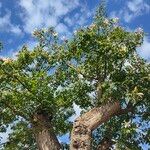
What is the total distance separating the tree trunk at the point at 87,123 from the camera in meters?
25.0

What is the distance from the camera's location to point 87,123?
2580 centimetres

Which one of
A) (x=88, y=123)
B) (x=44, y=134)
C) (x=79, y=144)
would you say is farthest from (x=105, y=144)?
(x=44, y=134)

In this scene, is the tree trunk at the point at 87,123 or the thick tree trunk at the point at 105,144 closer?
the tree trunk at the point at 87,123

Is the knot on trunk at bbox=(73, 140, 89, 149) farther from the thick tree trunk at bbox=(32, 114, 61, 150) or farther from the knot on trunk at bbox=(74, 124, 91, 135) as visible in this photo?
the thick tree trunk at bbox=(32, 114, 61, 150)

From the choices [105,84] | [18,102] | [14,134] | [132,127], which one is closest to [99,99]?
[105,84]

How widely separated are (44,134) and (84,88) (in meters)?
4.40

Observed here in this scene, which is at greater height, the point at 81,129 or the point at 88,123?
the point at 88,123

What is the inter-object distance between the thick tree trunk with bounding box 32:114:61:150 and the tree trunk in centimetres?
147

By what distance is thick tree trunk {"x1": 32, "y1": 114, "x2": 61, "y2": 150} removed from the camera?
26.0 m

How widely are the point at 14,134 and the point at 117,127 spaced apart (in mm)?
7300

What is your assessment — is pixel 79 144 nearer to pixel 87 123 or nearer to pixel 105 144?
pixel 87 123

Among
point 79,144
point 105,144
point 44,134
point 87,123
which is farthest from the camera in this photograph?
point 105,144

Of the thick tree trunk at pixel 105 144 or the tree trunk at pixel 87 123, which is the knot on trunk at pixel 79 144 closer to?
the tree trunk at pixel 87 123

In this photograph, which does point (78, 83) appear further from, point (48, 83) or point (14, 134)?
point (14, 134)
